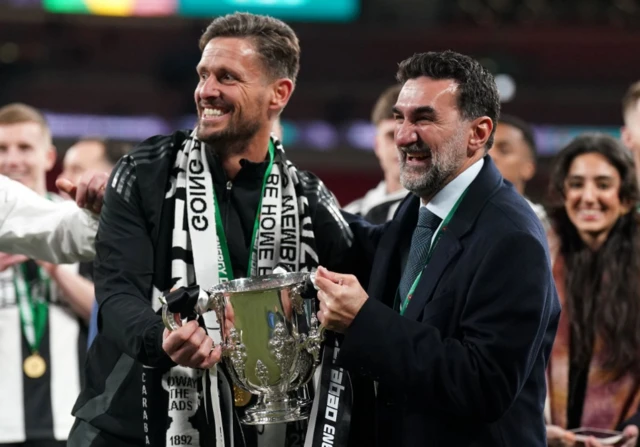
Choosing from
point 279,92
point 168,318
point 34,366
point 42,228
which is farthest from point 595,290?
point 34,366

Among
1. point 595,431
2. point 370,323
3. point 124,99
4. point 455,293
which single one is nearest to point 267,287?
point 370,323

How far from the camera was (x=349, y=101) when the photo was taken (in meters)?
14.5

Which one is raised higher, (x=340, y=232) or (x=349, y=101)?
(x=349, y=101)

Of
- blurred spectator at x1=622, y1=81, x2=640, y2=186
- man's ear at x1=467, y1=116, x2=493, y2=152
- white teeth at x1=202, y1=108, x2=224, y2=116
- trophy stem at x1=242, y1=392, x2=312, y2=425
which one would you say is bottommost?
trophy stem at x1=242, y1=392, x2=312, y2=425

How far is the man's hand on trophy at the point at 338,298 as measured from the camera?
2.48 metres

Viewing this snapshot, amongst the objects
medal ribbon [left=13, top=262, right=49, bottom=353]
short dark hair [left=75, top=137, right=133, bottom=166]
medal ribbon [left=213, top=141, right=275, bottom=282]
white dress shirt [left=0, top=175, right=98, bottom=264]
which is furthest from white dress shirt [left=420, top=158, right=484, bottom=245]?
short dark hair [left=75, top=137, right=133, bottom=166]

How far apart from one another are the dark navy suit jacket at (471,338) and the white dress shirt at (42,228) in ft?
3.46

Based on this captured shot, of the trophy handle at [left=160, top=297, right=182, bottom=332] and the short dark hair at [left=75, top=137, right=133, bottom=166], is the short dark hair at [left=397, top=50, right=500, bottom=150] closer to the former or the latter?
the trophy handle at [left=160, top=297, right=182, bottom=332]

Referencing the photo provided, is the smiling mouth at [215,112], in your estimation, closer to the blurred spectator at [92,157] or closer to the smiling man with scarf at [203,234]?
the smiling man with scarf at [203,234]

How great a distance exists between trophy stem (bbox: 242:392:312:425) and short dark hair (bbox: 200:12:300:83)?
93cm

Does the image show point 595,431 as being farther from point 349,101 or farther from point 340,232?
point 349,101

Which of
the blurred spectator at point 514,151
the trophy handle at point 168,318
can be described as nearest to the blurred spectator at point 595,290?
the blurred spectator at point 514,151

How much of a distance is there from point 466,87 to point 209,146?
29.1 inches

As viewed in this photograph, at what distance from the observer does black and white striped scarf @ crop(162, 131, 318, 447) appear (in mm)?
2795
